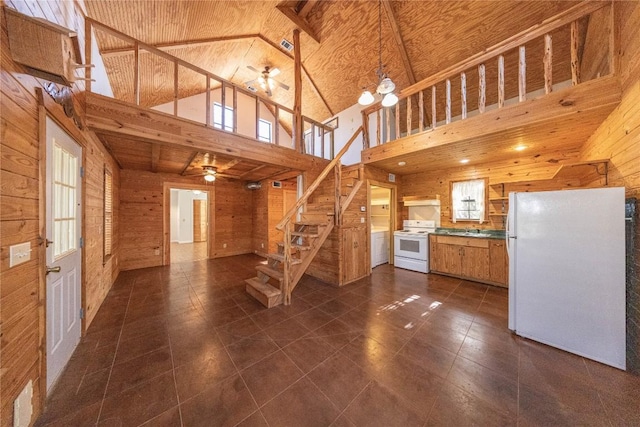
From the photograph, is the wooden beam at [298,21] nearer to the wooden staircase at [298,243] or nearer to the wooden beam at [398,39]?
the wooden beam at [398,39]

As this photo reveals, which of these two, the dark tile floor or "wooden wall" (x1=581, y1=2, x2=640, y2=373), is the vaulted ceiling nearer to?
"wooden wall" (x1=581, y1=2, x2=640, y2=373)

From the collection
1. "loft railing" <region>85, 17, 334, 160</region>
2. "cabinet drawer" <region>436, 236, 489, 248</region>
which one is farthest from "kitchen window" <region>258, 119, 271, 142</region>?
"cabinet drawer" <region>436, 236, 489, 248</region>

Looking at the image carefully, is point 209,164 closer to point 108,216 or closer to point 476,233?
point 108,216

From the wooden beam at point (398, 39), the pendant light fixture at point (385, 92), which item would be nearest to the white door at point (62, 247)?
the pendant light fixture at point (385, 92)

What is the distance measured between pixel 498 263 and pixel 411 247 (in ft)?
5.04

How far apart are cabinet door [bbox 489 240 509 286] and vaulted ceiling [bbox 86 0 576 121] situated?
12.4 ft

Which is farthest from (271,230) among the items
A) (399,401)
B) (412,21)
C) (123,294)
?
(412,21)

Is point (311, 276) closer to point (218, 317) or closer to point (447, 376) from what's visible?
point (218, 317)

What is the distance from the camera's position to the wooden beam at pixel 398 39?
3.94 metres

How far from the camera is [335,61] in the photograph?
523cm

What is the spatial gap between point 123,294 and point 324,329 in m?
3.42

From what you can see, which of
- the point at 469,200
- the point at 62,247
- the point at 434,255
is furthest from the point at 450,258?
the point at 62,247

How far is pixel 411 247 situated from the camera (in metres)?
4.83

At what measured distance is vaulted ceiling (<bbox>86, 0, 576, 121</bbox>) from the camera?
124 inches
